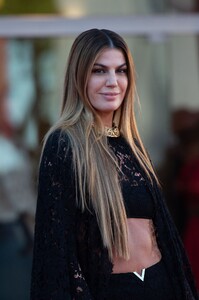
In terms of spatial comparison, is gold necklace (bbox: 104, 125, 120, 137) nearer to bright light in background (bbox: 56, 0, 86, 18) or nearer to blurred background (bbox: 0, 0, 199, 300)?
blurred background (bbox: 0, 0, 199, 300)

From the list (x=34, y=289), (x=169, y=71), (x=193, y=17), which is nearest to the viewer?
(x=34, y=289)

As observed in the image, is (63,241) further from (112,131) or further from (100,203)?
(112,131)

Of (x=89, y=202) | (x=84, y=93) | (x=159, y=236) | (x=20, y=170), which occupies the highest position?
(x=84, y=93)

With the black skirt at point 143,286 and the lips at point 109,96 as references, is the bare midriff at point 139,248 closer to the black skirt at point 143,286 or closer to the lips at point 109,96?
the black skirt at point 143,286

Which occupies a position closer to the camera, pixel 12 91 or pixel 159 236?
pixel 159 236

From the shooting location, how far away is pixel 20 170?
6.54 meters

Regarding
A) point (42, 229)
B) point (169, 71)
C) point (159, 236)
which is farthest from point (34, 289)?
point (169, 71)

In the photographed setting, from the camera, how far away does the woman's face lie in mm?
3398

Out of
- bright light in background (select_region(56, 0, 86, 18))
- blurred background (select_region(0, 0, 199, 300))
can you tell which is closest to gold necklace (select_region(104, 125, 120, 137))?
blurred background (select_region(0, 0, 199, 300))

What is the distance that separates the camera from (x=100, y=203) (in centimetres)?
325

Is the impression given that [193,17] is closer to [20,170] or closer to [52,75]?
[52,75]

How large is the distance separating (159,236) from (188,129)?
11.2 ft

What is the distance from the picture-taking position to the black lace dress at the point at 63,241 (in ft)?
10.5

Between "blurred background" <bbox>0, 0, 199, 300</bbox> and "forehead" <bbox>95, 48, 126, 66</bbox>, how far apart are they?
2792 mm
